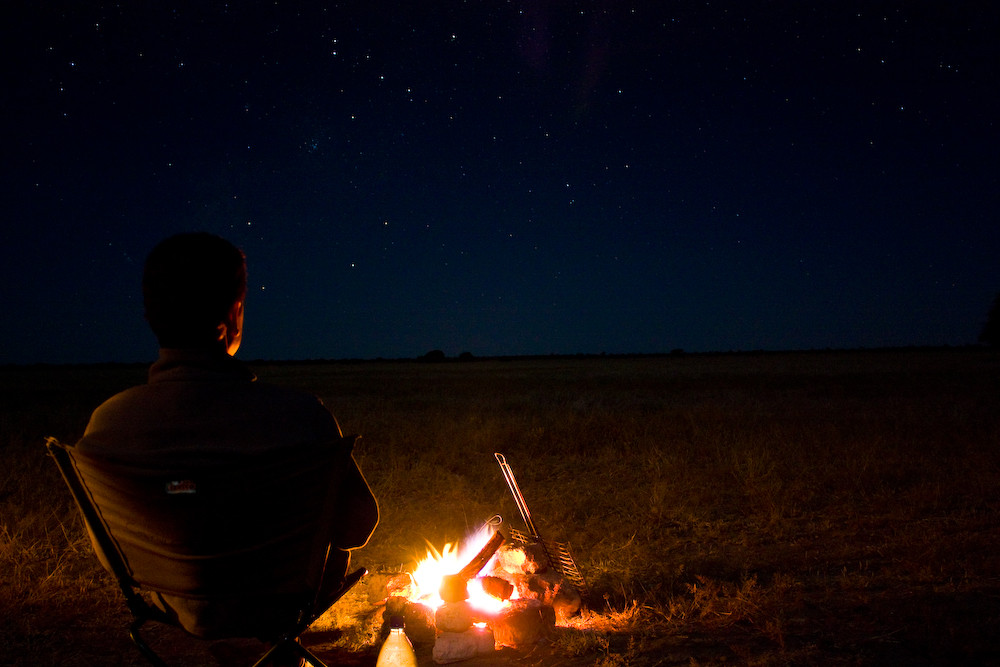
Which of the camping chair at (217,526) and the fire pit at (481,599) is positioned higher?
the camping chair at (217,526)

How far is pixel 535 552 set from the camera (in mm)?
3812

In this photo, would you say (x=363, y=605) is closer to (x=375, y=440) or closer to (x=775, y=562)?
(x=775, y=562)

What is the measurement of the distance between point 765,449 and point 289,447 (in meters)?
7.63

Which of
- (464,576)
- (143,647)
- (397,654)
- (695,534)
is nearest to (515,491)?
(464,576)

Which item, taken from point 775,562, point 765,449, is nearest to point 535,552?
point 775,562

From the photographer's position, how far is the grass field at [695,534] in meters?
3.06

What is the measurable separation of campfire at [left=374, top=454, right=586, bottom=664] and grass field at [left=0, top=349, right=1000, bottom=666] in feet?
0.51

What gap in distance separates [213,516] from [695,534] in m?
4.55

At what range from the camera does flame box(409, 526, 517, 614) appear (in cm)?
336

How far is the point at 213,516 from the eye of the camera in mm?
1381

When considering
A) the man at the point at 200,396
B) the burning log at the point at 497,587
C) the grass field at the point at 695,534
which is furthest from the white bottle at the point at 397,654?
the man at the point at 200,396

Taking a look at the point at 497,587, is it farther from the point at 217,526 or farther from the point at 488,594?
the point at 217,526

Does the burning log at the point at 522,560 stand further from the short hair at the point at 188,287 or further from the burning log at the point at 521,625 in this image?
the short hair at the point at 188,287

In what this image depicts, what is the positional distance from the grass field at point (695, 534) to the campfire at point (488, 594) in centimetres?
15
